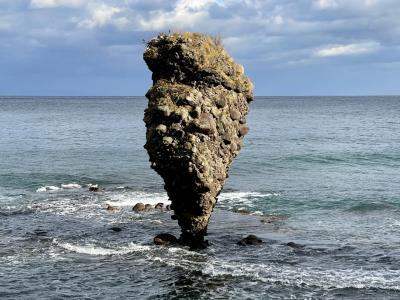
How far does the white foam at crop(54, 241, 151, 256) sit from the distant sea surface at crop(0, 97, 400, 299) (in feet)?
0.24

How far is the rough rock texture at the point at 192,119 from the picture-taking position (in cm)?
3519

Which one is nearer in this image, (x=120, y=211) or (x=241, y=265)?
(x=241, y=265)

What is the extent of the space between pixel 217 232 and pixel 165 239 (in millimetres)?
5599

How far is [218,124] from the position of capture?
3684cm

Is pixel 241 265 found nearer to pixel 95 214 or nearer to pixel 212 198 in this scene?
pixel 212 198

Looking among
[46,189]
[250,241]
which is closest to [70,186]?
[46,189]

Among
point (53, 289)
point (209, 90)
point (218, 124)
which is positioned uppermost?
point (209, 90)

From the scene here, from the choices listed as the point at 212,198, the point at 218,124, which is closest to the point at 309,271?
the point at 212,198

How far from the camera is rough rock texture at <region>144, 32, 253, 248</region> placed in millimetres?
35188

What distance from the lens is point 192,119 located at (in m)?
35.5

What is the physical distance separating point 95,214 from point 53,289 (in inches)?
781

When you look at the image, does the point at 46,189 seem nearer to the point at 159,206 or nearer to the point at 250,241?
the point at 159,206

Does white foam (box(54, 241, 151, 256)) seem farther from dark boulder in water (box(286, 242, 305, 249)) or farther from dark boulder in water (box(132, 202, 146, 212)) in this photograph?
dark boulder in water (box(132, 202, 146, 212))

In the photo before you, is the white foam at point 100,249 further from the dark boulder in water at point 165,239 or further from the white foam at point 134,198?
the white foam at point 134,198
